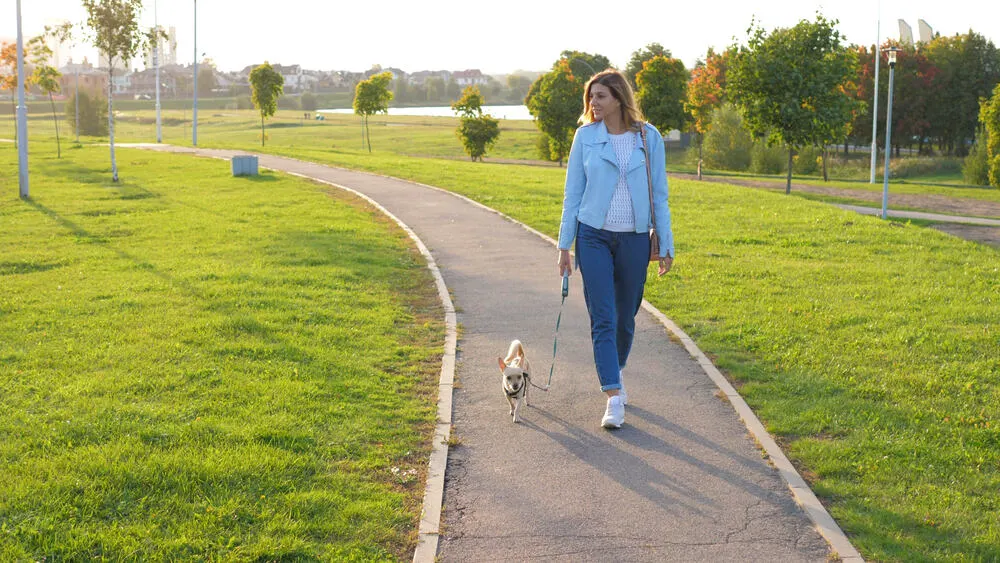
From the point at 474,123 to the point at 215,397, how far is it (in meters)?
48.1

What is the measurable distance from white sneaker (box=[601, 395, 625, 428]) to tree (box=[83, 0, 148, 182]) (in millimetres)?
21295

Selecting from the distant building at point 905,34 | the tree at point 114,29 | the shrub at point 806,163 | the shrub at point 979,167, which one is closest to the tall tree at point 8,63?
the tree at point 114,29

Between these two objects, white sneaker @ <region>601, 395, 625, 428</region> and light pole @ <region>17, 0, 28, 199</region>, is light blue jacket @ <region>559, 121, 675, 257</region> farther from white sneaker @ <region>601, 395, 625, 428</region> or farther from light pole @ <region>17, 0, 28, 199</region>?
light pole @ <region>17, 0, 28, 199</region>

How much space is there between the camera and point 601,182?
5707 mm

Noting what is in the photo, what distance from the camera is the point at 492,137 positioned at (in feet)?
178

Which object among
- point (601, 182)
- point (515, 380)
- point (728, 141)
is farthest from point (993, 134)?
point (515, 380)

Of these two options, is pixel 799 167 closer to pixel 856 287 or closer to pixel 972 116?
pixel 972 116

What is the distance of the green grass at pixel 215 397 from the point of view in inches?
170

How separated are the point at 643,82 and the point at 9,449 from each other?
44469mm

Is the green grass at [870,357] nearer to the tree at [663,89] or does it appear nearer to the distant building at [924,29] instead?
the tree at [663,89]

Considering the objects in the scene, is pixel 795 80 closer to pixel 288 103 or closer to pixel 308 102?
pixel 308 102

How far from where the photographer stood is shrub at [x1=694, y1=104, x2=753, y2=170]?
5175 cm

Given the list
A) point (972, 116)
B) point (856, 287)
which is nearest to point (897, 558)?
point (856, 287)

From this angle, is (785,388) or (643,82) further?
(643,82)
